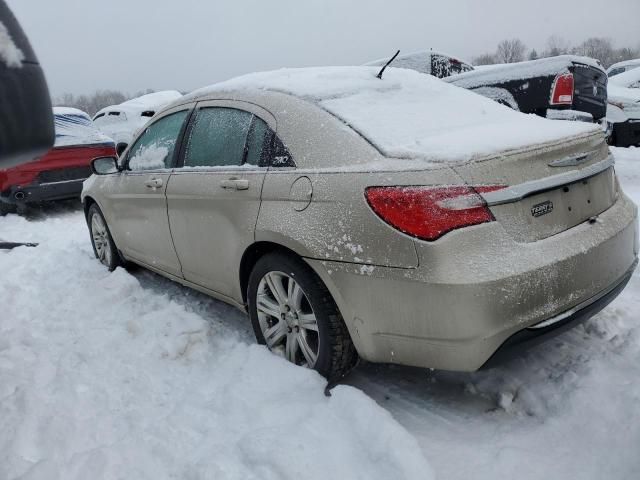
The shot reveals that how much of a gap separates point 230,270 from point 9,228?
5366 millimetres

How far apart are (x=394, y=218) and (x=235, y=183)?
105 centimetres

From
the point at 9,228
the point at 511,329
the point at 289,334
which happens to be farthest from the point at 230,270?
the point at 9,228

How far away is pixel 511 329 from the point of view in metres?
1.93

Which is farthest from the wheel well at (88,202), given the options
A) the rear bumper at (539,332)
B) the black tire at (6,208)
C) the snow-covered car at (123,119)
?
the snow-covered car at (123,119)

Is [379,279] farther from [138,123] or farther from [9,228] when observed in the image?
[138,123]

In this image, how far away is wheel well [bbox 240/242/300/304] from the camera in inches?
99.2

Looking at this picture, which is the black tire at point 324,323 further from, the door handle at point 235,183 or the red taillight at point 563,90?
the red taillight at point 563,90

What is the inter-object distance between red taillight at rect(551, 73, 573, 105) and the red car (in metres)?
5.99

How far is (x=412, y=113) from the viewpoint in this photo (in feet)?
8.52

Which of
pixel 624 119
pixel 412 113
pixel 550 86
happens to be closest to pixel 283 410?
pixel 412 113

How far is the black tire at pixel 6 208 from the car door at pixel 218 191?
5538 mm

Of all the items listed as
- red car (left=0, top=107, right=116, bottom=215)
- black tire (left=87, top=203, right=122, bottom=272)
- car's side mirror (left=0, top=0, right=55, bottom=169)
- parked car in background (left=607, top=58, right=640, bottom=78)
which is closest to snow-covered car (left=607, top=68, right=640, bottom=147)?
black tire (left=87, top=203, right=122, bottom=272)

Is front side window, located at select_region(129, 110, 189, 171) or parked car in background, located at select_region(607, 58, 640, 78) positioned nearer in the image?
front side window, located at select_region(129, 110, 189, 171)

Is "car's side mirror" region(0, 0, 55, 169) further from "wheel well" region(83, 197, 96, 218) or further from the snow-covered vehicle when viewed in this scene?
the snow-covered vehicle
